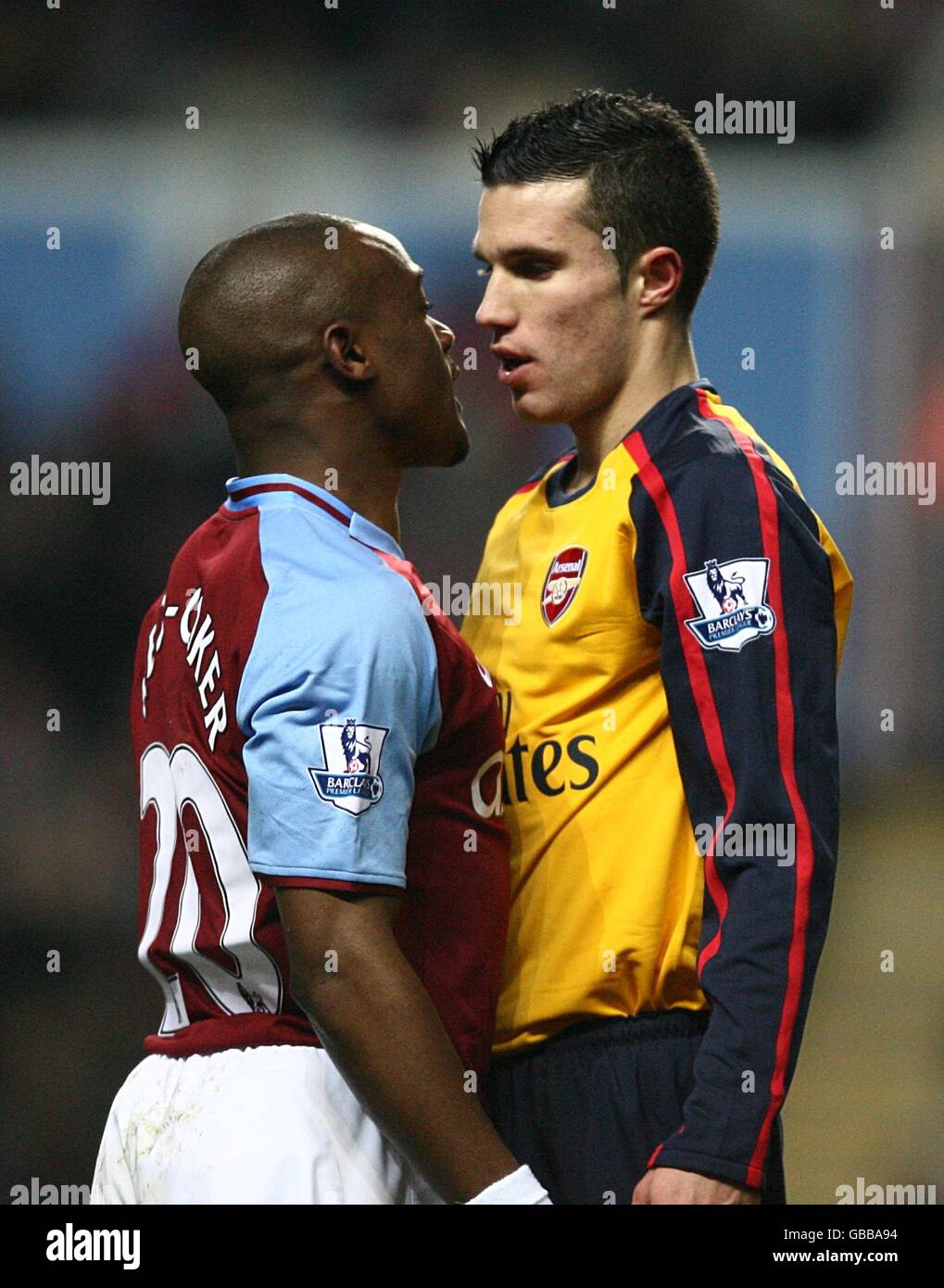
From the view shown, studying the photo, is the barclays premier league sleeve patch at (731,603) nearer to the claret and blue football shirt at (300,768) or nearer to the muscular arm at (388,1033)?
the claret and blue football shirt at (300,768)

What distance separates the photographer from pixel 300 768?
156cm

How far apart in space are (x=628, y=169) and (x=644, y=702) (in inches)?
26.4

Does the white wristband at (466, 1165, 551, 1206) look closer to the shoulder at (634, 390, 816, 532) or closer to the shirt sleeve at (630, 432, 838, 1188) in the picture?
the shirt sleeve at (630, 432, 838, 1188)

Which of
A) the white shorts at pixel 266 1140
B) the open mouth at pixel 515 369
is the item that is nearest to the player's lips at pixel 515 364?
the open mouth at pixel 515 369

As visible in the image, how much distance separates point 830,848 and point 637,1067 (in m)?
0.34

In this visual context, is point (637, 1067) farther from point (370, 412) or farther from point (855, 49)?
point (855, 49)

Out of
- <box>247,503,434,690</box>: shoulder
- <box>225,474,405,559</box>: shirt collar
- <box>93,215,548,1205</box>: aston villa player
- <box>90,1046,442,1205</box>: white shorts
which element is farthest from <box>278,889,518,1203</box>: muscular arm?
<box>225,474,405,559</box>: shirt collar

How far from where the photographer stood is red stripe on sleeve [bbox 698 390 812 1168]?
5.24 ft

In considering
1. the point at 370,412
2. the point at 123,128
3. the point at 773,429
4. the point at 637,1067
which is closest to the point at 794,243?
the point at 773,429

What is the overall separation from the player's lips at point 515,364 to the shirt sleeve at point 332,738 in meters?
0.46

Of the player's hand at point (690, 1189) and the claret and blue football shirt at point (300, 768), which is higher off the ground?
the claret and blue football shirt at point (300, 768)

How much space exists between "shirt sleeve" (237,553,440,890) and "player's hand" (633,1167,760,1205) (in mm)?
396

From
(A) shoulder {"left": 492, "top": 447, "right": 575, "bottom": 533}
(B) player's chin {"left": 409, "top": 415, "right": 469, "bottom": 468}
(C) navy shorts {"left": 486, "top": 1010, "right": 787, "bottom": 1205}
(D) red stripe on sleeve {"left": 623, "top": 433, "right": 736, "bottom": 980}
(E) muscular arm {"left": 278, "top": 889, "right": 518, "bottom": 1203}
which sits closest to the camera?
(E) muscular arm {"left": 278, "top": 889, "right": 518, "bottom": 1203}

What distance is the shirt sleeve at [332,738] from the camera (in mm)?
1553
